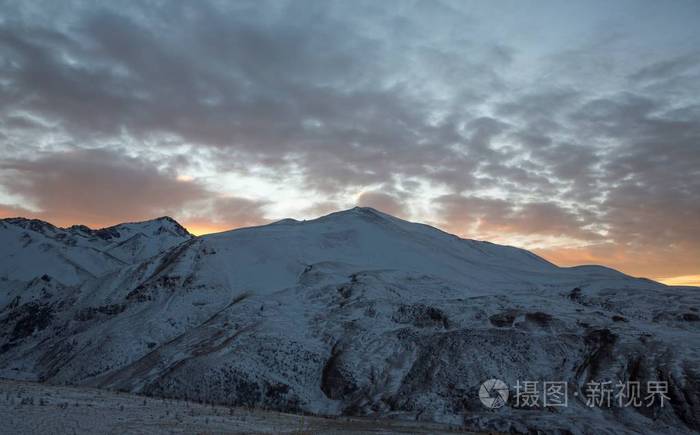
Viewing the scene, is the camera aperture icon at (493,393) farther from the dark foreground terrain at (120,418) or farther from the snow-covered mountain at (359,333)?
the dark foreground terrain at (120,418)

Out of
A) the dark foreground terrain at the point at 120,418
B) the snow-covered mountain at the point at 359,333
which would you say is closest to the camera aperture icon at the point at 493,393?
the snow-covered mountain at the point at 359,333

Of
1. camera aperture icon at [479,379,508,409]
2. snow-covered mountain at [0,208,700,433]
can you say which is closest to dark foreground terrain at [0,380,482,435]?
camera aperture icon at [479,379,508,409]

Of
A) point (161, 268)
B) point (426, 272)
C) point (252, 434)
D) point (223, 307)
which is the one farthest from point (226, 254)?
point (252, 434)

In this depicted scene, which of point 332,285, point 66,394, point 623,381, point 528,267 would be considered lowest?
point 66,394

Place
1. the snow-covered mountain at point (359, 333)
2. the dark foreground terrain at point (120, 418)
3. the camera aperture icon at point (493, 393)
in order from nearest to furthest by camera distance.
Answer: the dark foreground terrain at point (120, 418) < the camera aperture icon at point (493, 393) < the snow-covered mountain at point (359, 333)

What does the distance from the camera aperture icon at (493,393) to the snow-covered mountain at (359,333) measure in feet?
2.71

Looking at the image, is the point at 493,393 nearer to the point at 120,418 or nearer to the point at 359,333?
the point at 359,333

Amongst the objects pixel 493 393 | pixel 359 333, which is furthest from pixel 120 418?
pixel 359 333

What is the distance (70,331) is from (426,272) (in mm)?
52674

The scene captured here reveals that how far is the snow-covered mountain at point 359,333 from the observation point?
155 ft

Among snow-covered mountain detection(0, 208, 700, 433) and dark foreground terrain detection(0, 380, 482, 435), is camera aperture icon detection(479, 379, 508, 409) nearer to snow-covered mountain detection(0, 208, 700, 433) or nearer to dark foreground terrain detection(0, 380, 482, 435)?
snow-covered mountain detection(0, 208, 700, 433)

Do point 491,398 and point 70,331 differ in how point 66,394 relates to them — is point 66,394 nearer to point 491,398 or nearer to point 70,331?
point 491,398

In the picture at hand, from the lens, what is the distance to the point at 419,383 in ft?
166

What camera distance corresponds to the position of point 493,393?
4712 cm
